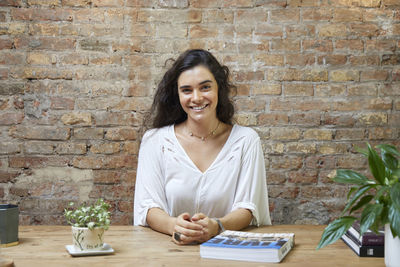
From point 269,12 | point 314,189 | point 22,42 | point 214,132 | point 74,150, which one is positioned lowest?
point 314,189

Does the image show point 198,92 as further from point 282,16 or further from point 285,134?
point 282,16

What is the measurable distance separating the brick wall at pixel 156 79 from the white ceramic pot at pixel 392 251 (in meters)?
1.45

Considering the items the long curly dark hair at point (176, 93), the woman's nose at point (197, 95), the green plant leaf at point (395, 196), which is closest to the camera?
the green plant leaf at point (395, 196)

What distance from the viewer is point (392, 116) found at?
9.06 ft

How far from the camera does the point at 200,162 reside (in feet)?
7.27

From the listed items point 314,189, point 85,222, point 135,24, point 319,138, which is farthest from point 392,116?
point 85,222

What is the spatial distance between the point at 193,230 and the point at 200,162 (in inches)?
24.8

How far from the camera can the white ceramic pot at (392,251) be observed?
1283 mm

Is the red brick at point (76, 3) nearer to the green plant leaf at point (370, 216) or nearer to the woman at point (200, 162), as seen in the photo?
the woman at point (200, 162)

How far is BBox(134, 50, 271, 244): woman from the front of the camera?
213 centimetres

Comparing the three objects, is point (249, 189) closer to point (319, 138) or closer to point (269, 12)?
point (319, 138)

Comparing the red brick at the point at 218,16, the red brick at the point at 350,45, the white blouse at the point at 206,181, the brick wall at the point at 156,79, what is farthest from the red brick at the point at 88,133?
the red brick at the point at 350,45

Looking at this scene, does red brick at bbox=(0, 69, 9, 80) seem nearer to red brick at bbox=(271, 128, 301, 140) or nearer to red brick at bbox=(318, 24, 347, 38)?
red brick at bbox=(271, 128, 301, 140)

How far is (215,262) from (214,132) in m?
1.07
